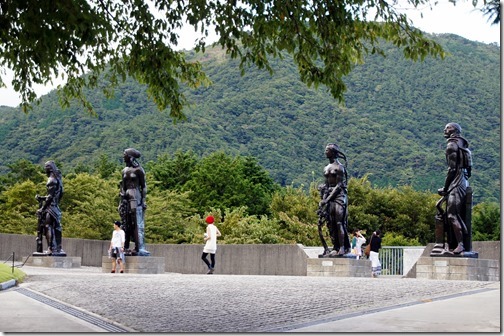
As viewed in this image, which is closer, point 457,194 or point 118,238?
point 457,194

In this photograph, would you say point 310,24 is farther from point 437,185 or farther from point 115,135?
point 437,185

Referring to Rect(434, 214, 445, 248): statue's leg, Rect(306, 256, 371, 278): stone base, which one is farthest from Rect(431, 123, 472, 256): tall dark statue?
Rect(306, 256, 371, 278): stone base

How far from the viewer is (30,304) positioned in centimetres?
1303

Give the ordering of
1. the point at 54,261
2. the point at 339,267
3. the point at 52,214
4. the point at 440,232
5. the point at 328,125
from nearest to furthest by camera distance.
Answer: the point at 440,232 → the point at 339,267 → the point at 54,261 → the point at 52,214 → the point at 328,125

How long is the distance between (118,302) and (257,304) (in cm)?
214

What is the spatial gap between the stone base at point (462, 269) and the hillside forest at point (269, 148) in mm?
22937

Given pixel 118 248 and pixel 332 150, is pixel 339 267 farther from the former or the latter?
pixel 118 248

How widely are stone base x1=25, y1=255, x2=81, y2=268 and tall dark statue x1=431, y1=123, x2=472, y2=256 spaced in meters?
13.0

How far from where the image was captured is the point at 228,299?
12.9m

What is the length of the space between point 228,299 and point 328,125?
4976 centimetres

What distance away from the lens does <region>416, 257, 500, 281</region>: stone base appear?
18016 millimetres

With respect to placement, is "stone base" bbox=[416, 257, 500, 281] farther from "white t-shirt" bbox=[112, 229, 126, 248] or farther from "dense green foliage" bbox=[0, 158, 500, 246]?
"dense green foliage" bbox=[0, 158, 500, 246]

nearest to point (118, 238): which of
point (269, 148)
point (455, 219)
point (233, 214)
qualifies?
point (455, 219)

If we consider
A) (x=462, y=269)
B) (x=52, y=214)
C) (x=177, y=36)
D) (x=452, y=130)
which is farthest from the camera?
(x=52, y=214)
